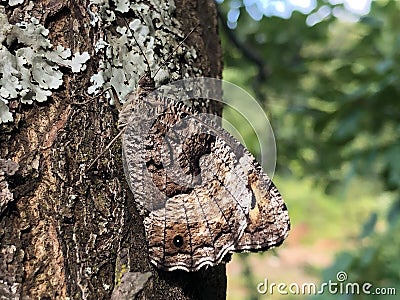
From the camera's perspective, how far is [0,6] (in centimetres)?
119

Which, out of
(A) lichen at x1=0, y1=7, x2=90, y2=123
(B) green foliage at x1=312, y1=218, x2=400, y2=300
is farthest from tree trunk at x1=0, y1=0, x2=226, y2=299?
(B) green foliage at x1=312, y1=218, x2=400, y2=300

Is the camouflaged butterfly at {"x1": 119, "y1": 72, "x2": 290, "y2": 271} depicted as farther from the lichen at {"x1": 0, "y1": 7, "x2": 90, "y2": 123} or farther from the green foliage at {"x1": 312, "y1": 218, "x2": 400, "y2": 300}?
the green foliage at {"x1": 312, "y1": 218, "x2": 400, "y2": 300}

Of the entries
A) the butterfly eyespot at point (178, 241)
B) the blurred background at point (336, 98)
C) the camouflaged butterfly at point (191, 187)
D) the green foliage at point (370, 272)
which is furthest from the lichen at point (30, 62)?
the green foliage at point (370, 272)

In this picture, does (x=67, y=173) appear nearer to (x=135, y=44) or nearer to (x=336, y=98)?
(x=135, y=44)

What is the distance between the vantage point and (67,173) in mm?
1134

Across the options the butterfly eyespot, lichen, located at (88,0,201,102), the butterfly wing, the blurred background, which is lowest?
the butterfly eyespot

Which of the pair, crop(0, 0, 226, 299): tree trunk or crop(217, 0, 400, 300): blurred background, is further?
crop(217, 0, 400, 300): blurred background

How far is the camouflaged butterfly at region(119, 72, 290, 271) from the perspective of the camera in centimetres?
129

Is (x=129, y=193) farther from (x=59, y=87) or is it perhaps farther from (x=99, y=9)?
(x=99, y=9)

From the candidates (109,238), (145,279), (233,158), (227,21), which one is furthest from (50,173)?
(227,21)

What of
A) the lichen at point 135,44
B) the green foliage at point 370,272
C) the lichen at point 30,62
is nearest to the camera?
the lichen at point 30,62

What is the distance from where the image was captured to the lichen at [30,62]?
116 cm

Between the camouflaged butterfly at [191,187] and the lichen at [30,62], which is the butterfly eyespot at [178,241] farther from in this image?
the lichen at [30,62]

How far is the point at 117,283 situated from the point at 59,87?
0.50 meters
